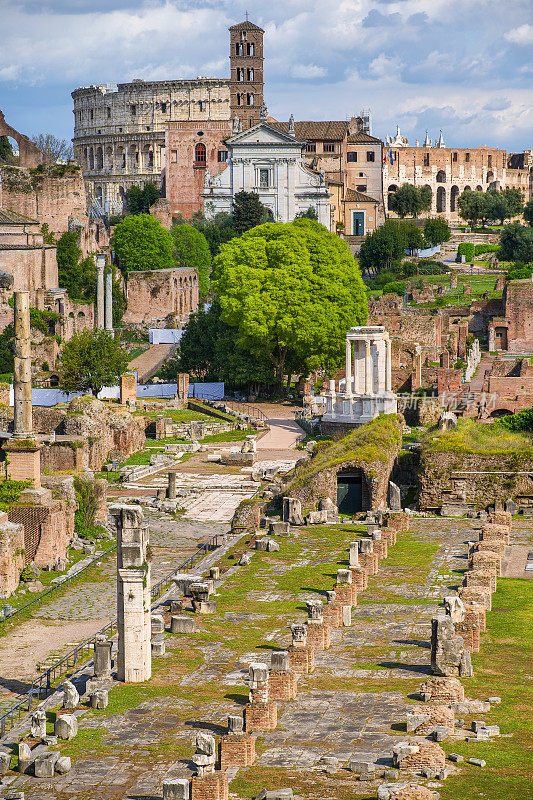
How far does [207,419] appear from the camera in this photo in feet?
205

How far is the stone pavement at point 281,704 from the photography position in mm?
19016

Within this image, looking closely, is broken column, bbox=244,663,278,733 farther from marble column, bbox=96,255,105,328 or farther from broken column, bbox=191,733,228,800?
marble column, bbox=96,255,105,328

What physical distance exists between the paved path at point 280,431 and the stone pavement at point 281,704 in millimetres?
22869

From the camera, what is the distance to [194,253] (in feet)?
345

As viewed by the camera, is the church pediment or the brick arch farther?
the church pediment

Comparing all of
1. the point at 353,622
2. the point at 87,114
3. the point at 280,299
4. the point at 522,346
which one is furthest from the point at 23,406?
the point at 87,114

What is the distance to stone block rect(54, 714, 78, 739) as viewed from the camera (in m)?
20.6

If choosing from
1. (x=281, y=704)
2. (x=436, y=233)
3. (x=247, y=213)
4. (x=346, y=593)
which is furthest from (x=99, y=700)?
(x=436, y=233)

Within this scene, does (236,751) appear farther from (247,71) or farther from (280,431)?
(247,71)

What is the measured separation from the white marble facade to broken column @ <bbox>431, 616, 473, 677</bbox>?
9464 cm

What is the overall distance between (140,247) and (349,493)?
61.7m

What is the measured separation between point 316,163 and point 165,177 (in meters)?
19.8

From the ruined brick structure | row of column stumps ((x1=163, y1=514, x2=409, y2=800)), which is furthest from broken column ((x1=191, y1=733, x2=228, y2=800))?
the ruined brick structure

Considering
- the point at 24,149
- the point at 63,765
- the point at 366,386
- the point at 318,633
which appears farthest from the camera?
the point at 24,149
